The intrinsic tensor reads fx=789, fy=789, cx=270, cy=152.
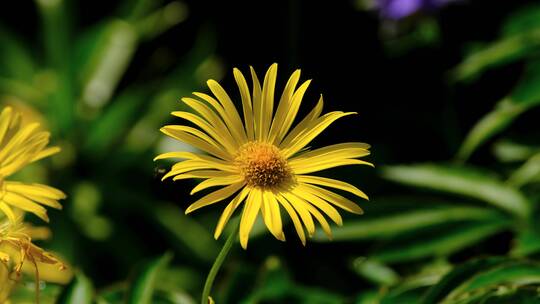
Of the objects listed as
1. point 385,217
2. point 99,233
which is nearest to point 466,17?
point 385,217

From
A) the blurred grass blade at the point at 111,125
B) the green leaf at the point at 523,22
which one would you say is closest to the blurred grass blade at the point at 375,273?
the green leaf at the point at 523,22

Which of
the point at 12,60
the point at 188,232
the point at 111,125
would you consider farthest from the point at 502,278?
the point at 12,60

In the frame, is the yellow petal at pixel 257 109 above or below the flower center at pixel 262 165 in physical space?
above

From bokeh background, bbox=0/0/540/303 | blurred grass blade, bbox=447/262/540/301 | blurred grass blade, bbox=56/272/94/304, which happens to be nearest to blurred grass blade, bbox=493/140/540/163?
bokeh background, bbox=0/0/540/303

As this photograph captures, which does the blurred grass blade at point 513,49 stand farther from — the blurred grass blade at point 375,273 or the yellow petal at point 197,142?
the yellow petal at point 197,142

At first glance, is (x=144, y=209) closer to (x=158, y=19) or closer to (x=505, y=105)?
(x=158, y=19)

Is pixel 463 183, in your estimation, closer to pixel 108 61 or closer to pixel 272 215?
pixel 272 215

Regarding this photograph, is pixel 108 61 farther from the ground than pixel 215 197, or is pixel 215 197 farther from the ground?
pixel 108 61
